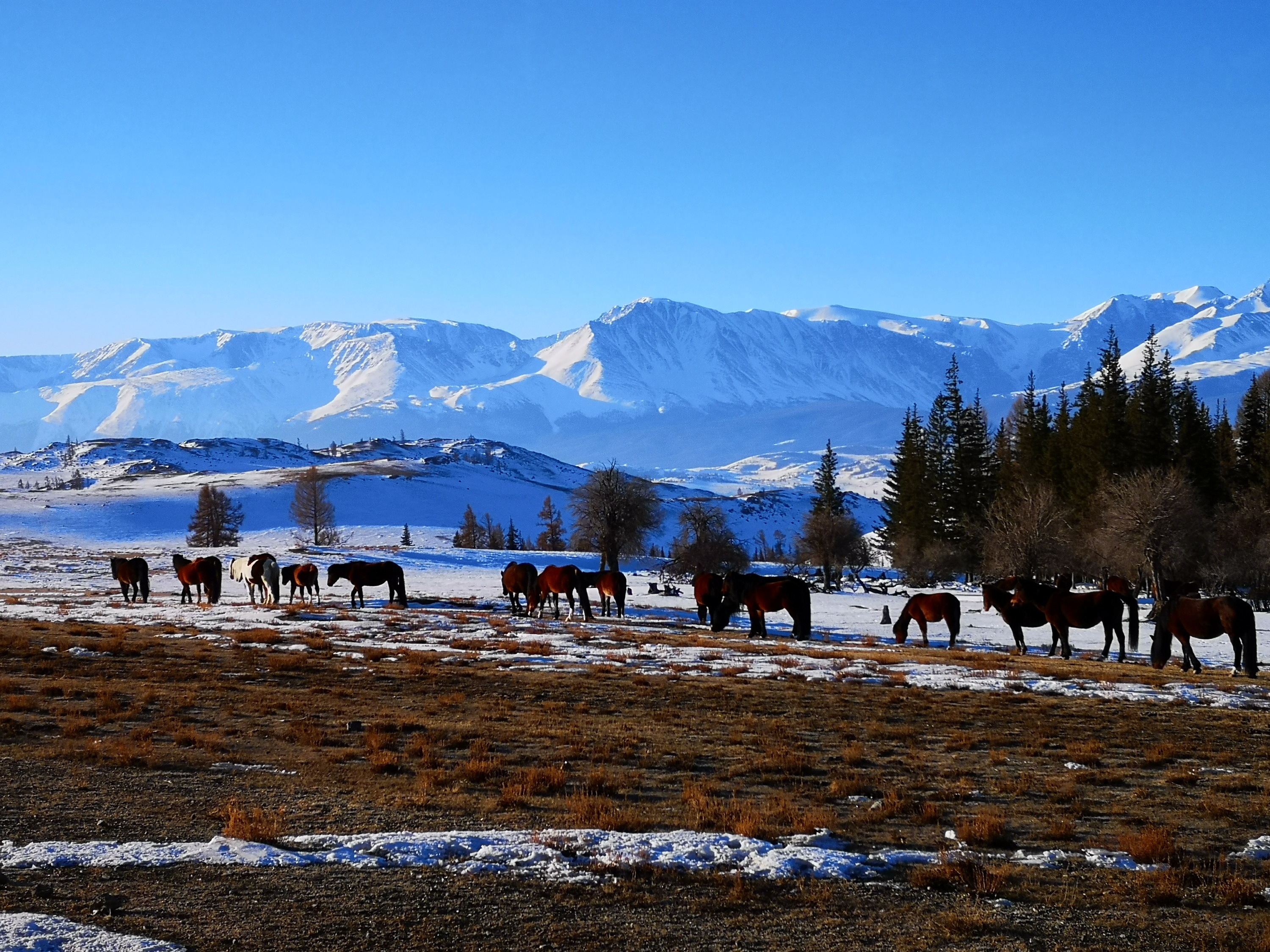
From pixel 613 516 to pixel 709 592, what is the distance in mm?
36241

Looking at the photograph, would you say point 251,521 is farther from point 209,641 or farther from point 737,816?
point 737,816

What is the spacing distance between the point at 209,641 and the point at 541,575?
1431 cm

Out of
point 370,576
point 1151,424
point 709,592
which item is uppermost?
point 1151,424

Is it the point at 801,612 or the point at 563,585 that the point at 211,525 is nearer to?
the point at 563,585

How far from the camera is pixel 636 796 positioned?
10.8 m

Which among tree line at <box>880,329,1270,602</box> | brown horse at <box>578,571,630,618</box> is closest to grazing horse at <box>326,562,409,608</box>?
brown horse at <box>578,571,630,618</box>

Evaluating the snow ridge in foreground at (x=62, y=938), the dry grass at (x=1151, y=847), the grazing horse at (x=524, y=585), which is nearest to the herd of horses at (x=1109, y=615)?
the grazing horse at (x=524, y=585)

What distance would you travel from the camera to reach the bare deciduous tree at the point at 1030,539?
58656 millimetres

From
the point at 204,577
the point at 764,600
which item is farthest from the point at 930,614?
the point at 204,577

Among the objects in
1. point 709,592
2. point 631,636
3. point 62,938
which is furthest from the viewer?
point 709,592

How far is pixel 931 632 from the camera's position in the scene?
120ft

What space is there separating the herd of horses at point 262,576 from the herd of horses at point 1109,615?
20668 millimetres

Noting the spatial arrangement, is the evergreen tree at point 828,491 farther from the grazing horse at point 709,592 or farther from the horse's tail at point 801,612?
the horse's tail at point 801,612

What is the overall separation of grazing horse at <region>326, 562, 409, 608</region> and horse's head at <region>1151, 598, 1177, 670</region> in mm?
26830
